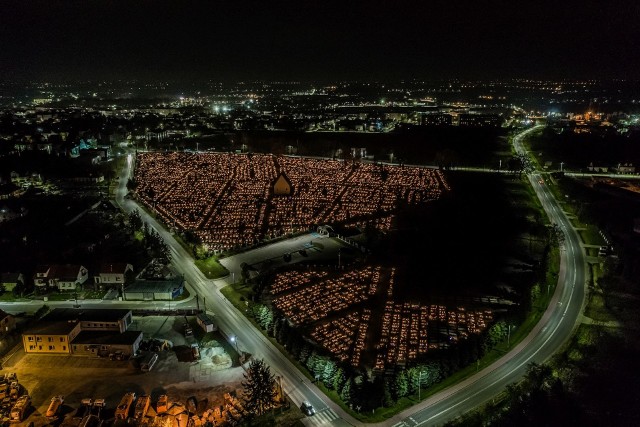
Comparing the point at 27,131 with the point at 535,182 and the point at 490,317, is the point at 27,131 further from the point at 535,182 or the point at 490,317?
the point at 490,317

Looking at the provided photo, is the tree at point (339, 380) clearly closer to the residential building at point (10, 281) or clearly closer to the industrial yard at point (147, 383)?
the industrial yard at point (147, 383)

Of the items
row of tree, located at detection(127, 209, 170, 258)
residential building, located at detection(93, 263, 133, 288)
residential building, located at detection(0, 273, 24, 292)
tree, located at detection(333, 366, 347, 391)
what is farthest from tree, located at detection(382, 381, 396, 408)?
residential building, located at detection(0, 273, 24, 292)

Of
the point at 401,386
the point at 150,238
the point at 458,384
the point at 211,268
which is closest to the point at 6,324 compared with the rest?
the point at 211,268

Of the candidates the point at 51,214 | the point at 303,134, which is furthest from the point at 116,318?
the point at 303,134

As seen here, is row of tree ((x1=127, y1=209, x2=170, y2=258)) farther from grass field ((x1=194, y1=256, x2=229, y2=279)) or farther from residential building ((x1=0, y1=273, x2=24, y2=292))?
residential building ((x1=0, y1=273, x2=24, y2=292))

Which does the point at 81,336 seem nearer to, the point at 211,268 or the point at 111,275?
the point at 111,275

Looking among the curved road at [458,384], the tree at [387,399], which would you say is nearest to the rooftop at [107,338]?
the curved road at [458,384]
